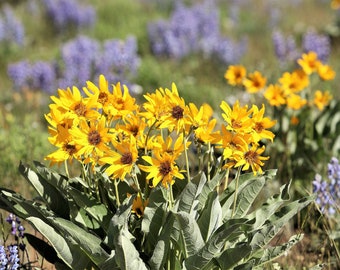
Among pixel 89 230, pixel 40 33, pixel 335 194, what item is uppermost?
pixel 89 230

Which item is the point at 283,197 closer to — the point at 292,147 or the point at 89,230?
the point at 89,230

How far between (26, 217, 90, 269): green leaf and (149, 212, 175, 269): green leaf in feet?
0.97

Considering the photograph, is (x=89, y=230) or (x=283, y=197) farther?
(x=283, y=197)

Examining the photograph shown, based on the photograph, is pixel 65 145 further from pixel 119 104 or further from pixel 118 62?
pixel 118 62

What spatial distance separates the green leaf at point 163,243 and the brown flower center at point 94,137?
0.39 metres

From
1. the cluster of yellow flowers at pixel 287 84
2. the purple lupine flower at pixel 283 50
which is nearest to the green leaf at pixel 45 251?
the cluster of yellow flowers at pixel 287 84

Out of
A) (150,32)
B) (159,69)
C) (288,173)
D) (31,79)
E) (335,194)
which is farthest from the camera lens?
(150,32)

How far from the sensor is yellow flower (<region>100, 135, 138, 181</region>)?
2.16 m

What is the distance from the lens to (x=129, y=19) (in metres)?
10.4

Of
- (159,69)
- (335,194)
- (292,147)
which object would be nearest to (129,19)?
(159,69)

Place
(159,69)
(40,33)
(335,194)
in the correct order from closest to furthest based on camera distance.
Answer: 1. (335,194)
2. (159,69)
3. (40,33)

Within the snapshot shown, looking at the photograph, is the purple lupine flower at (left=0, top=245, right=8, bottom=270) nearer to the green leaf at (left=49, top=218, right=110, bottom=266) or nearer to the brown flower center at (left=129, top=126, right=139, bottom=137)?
the green leaf at (left=49, top=218, right=110, bottom=266)

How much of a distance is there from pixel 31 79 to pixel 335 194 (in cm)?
424

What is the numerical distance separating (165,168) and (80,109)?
39cm
